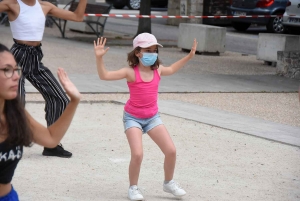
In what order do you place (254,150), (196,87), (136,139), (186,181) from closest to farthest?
(136,139) < (186,181) < (254,150) < (196,87)

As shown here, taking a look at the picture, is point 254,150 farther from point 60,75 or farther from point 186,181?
A: point 60,75

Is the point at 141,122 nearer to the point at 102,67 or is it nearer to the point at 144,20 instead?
the point at 102,67

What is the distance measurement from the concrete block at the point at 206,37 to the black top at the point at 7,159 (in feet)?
42.9

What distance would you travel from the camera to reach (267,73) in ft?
45.0

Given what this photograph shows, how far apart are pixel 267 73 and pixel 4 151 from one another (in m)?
11.0

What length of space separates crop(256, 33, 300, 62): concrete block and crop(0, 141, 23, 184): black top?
11736mm

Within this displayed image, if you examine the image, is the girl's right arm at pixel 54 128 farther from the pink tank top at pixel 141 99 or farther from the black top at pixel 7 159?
the pink tank top at pixel 141 99

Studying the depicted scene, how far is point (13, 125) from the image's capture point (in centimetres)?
309

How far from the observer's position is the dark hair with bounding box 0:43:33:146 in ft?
10.1

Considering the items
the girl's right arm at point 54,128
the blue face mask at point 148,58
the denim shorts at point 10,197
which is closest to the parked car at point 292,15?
the blue face mask at point 148,58

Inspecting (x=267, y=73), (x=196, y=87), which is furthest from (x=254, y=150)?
(x=267, y=73)

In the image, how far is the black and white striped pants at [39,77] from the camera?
20.8 ft

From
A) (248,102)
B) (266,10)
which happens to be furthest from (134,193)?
(266,10)

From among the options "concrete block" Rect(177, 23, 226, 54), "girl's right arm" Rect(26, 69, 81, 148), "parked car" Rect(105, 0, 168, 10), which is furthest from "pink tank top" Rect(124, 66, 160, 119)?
"parked car" Rect(105, 0, 168, 10)
